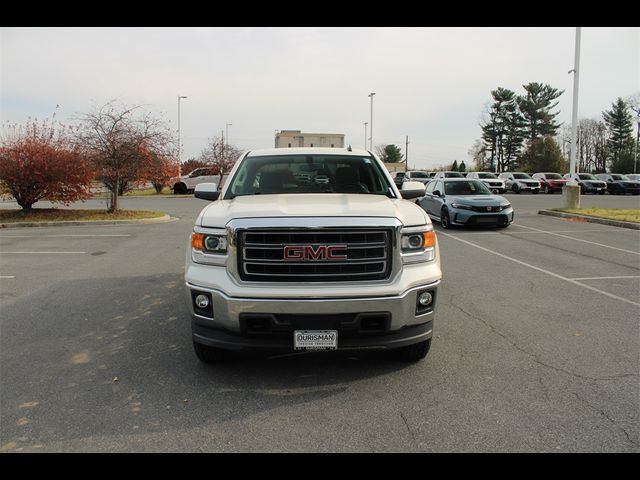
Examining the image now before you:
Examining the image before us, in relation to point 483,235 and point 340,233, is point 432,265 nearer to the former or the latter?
point 340,233

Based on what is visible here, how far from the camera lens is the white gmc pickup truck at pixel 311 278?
12.0 feet

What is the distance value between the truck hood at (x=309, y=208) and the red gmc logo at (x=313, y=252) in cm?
25

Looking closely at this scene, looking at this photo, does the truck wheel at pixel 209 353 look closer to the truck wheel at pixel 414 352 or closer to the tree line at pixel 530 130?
the truck wheel at pixel 414 352

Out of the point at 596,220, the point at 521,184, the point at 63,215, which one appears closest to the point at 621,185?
the point at 521,184

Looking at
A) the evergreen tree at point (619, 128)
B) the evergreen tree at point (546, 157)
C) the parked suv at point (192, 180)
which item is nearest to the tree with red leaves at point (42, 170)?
the parked suv at point (192, 180)

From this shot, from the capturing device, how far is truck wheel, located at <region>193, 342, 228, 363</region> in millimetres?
4152

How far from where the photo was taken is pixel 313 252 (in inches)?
149

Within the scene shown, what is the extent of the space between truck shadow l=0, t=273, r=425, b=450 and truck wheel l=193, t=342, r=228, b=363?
8 centimetres

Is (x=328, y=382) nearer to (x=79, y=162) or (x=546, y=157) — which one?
(x=79, y=162)

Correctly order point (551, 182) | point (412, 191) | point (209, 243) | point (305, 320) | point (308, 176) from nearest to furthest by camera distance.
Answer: point (305, 320), point (209, 243), point (308, 176), point (412, 191), point (551, 182)

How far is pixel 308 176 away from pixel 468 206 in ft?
33.3

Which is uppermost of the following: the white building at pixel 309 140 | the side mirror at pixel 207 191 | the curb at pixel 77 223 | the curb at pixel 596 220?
the white building at pixel 309 140

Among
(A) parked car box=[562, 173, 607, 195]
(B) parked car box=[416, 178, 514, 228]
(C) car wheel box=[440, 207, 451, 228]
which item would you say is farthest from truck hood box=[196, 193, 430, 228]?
(A) parked car box=[562, 173, 607, 195]

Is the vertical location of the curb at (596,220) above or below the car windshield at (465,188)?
below
